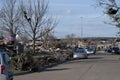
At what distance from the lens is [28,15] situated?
57.6 meters

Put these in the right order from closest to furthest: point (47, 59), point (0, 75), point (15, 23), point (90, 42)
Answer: point (0, 75) → point (47, 59) → point (15, 23) → point (90, 42)

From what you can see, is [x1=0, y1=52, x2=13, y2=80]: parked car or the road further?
the road

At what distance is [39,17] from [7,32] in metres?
8.33

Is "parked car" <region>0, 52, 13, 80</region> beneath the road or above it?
above

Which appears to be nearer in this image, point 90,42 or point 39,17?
point 39,17

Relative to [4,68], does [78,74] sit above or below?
below

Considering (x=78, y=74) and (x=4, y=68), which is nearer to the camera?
(x=4, y=68)

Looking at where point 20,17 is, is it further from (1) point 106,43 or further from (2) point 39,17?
(1) point 106,43

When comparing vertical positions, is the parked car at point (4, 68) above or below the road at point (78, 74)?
above

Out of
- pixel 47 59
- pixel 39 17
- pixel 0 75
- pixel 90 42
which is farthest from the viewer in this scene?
pixel 90 42

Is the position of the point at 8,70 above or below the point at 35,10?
below

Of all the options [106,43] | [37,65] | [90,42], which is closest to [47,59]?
[37,65]

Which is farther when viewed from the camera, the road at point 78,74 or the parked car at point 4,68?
the road at point 78,74

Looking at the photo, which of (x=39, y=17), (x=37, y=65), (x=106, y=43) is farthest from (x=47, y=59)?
(x=106, y=43)
